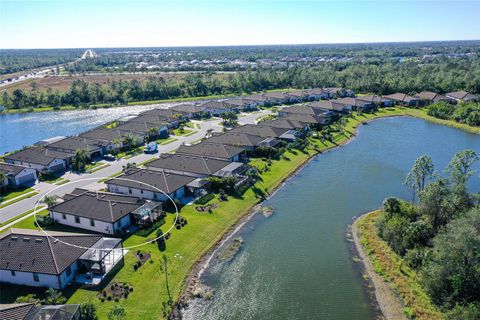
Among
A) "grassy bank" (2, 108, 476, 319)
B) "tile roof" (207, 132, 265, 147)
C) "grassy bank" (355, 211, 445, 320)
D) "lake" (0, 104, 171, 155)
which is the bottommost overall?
"lake" (0, 104, 171, 155)

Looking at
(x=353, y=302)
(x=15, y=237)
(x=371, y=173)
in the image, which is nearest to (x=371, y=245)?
(x=353, y=302)

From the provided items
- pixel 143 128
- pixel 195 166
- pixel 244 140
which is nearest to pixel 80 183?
pixel 195 166

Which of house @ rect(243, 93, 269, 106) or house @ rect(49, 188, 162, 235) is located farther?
house @ rect(243, 93, 269, 106)

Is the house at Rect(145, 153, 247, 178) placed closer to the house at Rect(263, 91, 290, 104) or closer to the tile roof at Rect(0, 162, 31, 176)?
the tile roof at Rect(0, 162, 31, 176)

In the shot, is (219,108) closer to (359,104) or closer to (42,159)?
(359,104)

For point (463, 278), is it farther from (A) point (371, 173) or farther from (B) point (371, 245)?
(A) point (371, 173)

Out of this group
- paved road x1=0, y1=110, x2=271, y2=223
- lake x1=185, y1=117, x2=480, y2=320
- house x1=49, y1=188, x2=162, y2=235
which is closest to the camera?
lake x1=185, y1=117, x2=480, y2=320

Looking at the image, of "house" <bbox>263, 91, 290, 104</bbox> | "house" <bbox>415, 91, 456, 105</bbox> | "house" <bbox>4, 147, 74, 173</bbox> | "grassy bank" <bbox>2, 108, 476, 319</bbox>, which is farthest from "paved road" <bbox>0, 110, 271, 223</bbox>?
"house" <bbox>415, 91, 456, 105</bbox>
